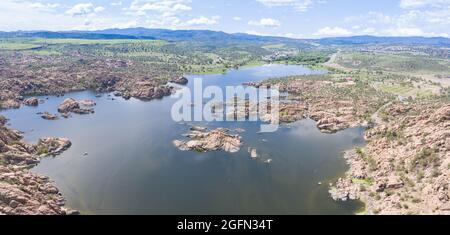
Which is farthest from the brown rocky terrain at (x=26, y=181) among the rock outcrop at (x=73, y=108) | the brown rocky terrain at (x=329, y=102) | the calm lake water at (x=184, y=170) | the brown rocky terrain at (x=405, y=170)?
the brown rocky terrain at (x=329, y=102)

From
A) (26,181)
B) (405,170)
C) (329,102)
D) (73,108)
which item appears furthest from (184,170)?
(329,102)

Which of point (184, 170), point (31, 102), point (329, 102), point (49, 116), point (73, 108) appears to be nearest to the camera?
point (184, 170)

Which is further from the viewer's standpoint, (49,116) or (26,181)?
(49,116)

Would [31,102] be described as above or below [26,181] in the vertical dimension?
above

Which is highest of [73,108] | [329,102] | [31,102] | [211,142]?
[329,102]

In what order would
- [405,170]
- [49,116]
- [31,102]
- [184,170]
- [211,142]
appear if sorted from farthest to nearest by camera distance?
1. [31,102]
2. [49,116]
3. [211,142]
4. [184,170]
5. [405,170]

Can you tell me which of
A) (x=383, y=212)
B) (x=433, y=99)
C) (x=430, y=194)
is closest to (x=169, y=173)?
(x=383, y=212)

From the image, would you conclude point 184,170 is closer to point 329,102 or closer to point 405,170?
point 405,170
